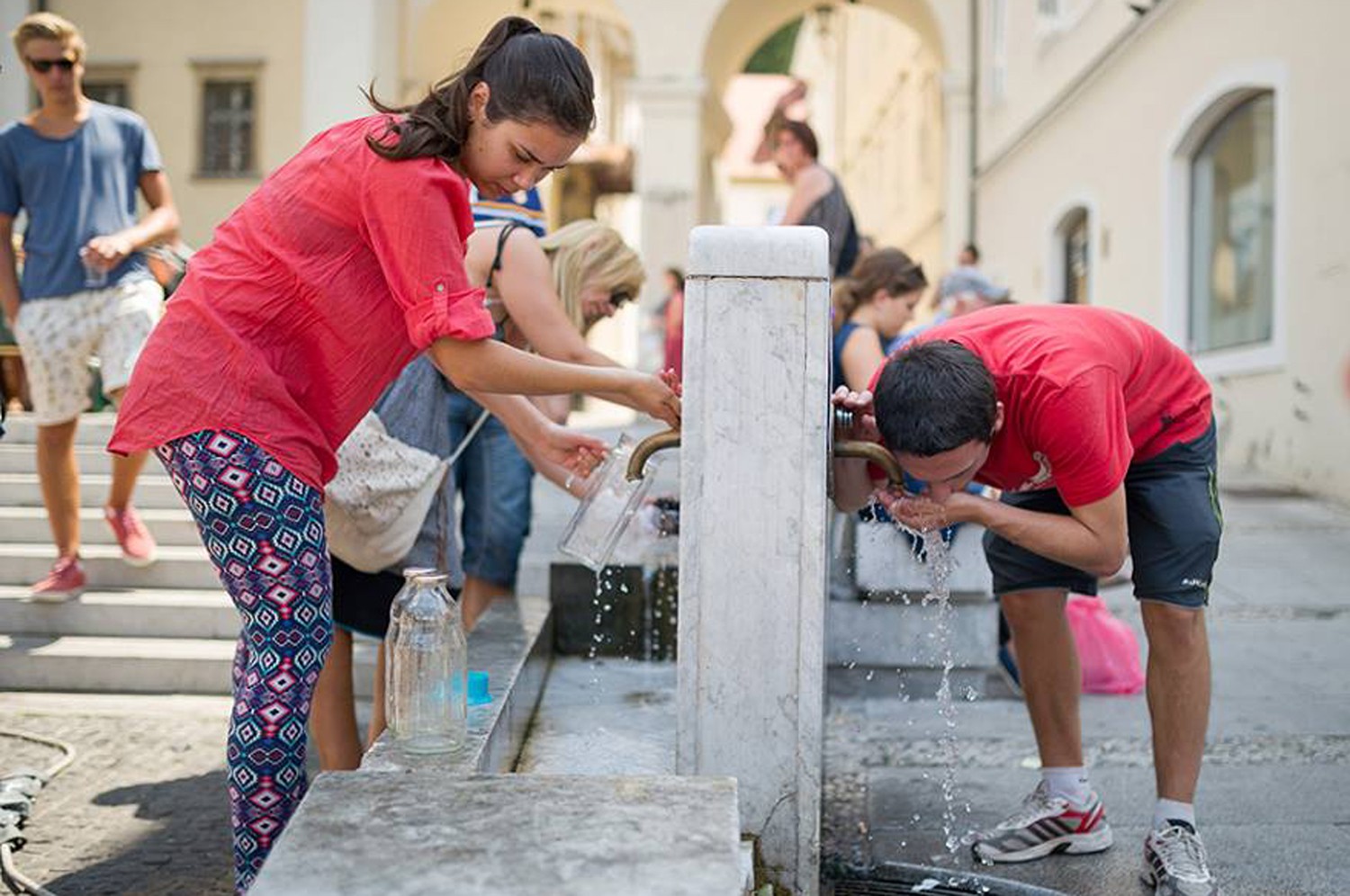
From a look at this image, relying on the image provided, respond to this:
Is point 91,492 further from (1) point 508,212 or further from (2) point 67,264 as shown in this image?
(1) point 508,212

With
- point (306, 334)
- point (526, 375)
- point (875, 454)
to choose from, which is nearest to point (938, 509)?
point (875, 454)

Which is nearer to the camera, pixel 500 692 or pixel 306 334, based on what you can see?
pixel 306 334

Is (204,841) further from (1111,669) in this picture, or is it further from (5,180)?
(1111,669)

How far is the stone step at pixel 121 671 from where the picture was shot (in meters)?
4.95

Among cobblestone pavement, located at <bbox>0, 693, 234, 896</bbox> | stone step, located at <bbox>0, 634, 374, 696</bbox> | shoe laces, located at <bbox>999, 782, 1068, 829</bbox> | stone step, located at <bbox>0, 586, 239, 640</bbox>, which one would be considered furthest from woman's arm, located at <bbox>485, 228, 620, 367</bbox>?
stone step, located at <bbox>0, 586, 239, 640</bbox>

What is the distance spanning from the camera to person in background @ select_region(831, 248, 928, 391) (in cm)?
538

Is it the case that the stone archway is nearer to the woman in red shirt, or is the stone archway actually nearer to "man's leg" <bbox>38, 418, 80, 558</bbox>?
"man's leg" <bbox>38, 418, 80, 558</bbox>

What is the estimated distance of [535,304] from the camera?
3748mm

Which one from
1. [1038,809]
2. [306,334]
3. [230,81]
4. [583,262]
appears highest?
[230,81]

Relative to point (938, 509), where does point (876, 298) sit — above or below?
above

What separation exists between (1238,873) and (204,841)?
258 centimetres

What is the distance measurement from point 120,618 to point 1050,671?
3.55 metres

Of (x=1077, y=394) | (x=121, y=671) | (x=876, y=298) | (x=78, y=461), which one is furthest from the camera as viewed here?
(x=78, y=461)

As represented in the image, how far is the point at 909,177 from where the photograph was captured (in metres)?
26.4
